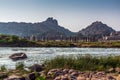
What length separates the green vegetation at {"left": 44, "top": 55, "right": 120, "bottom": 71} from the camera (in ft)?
122

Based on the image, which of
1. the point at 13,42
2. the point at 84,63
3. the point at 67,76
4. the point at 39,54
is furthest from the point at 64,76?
A: the point at 13,42

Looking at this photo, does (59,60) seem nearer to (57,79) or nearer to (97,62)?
(97,62)

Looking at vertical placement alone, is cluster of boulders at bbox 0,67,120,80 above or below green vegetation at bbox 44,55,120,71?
below

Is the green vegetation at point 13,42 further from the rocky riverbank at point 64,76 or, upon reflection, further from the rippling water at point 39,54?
the rocky riverbank at point 64,76

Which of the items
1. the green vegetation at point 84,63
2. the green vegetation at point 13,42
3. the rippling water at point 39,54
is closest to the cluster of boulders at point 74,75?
the green vegetation at point 84,63

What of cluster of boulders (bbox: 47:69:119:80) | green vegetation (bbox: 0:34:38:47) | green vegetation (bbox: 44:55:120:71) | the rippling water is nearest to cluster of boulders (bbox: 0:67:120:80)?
cluster of boulders (bbox: 47:69:119:80)

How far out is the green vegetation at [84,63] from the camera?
37.2m

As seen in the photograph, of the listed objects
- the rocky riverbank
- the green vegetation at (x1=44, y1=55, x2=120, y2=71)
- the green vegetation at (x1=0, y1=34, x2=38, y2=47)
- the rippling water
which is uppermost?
the green vegetation at (x1=0, y1=34, x2=38, y2=47)

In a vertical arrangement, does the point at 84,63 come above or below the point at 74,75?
above

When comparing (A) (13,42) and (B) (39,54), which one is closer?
(B) (39,54)

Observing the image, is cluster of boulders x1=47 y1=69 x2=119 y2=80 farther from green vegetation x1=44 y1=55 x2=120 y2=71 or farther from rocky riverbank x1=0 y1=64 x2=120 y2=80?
green vegetation x1=44 y1=55 x2=120 y2=71

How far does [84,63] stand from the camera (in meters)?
37.7

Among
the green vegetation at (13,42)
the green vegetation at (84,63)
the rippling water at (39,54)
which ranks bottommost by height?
the rippling water at (39,54)

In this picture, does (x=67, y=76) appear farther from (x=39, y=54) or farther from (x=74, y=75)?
→ (x=39, y=54)
